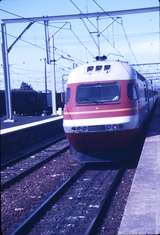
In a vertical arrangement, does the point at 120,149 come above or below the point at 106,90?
below

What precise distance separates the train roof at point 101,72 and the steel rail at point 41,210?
3.12 meters

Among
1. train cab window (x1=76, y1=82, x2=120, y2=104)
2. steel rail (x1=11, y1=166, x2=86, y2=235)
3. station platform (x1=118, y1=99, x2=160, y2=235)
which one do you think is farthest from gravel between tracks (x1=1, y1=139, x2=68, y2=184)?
station platform (x1=118, y1=99, x2=160, y2=235)

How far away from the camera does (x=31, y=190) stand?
10.1 m

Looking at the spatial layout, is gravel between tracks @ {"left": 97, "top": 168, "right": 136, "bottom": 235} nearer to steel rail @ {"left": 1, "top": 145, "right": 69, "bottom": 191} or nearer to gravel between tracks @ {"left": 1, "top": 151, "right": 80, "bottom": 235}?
gravel between tracks @ {"left": 1, "top": 151, "right": 80, "bottom": 235}

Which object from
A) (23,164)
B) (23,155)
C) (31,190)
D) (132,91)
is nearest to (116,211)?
(31,190)

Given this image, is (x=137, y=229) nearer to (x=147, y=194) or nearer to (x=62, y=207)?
(x=147, y=194)

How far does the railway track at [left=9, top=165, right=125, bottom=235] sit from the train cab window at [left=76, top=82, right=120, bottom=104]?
82.0 inches

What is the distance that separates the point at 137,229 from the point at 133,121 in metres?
6.16

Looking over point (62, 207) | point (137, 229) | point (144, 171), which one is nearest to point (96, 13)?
point (144, 171)

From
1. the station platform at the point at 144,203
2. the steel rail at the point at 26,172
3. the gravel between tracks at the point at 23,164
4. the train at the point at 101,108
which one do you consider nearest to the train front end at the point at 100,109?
the train at the point at 101,108

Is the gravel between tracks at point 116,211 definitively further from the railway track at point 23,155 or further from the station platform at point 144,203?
the railway track at point 23,155

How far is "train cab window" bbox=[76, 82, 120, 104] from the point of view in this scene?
12.2 m

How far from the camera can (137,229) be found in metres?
5.89

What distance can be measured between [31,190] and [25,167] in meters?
3.57
